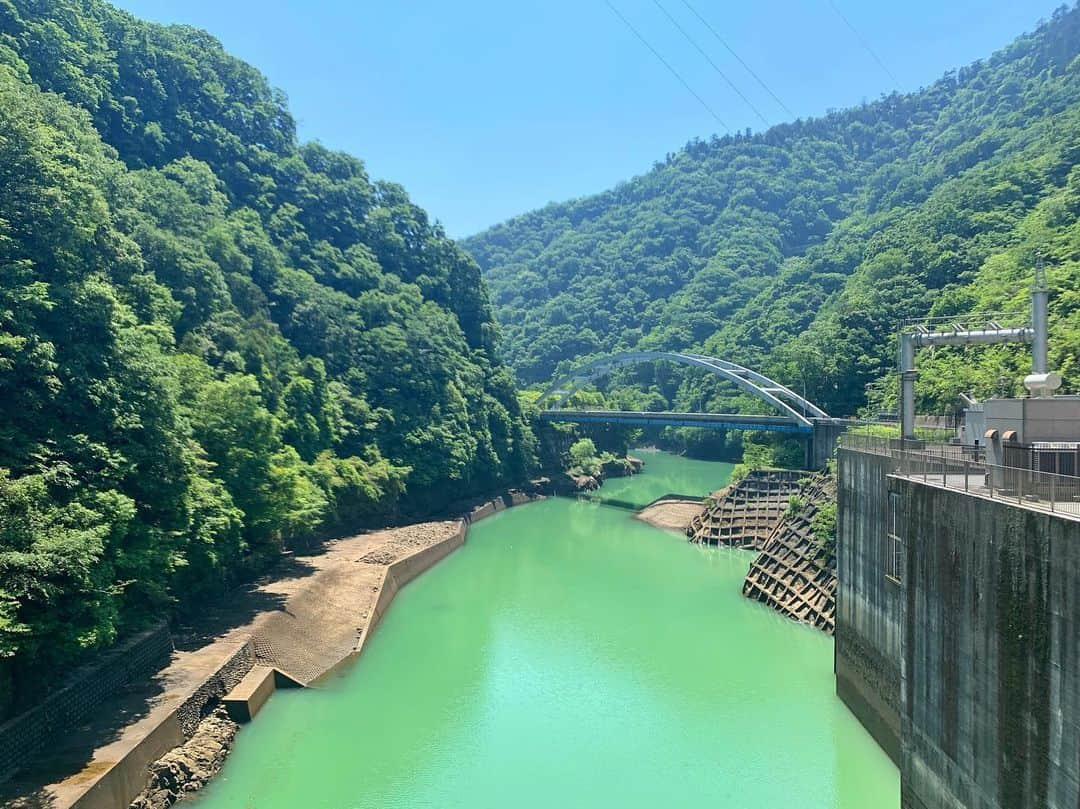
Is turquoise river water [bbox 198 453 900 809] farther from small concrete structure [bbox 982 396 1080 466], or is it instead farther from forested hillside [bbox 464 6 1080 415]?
forested hillside [bbox 464 6 1080 415]

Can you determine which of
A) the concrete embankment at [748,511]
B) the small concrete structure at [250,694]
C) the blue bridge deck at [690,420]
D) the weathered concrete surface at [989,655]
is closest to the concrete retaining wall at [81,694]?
the small concrete structure at [250,694]

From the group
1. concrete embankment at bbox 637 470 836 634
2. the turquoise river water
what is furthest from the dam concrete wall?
concrete embankment at bbox 637 470 836 634

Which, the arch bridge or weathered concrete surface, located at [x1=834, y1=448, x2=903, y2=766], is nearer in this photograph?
weathered concrete surface, located at [x1=834, y1=448, x2=903, y2=766]

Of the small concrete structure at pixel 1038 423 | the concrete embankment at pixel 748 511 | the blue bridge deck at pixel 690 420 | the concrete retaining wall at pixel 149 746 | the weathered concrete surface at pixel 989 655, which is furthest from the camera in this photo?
the blue bridge deck at pixel 690 420

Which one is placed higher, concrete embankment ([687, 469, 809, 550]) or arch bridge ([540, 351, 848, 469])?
arch bridge ([540, 351, 848, 469])

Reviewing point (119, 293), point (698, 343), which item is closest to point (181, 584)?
point (119, 293)

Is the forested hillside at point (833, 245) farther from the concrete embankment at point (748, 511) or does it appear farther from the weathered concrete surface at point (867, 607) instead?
the weathered concrete surface at point (867, 607)

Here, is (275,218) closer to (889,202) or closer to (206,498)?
(206,498)
